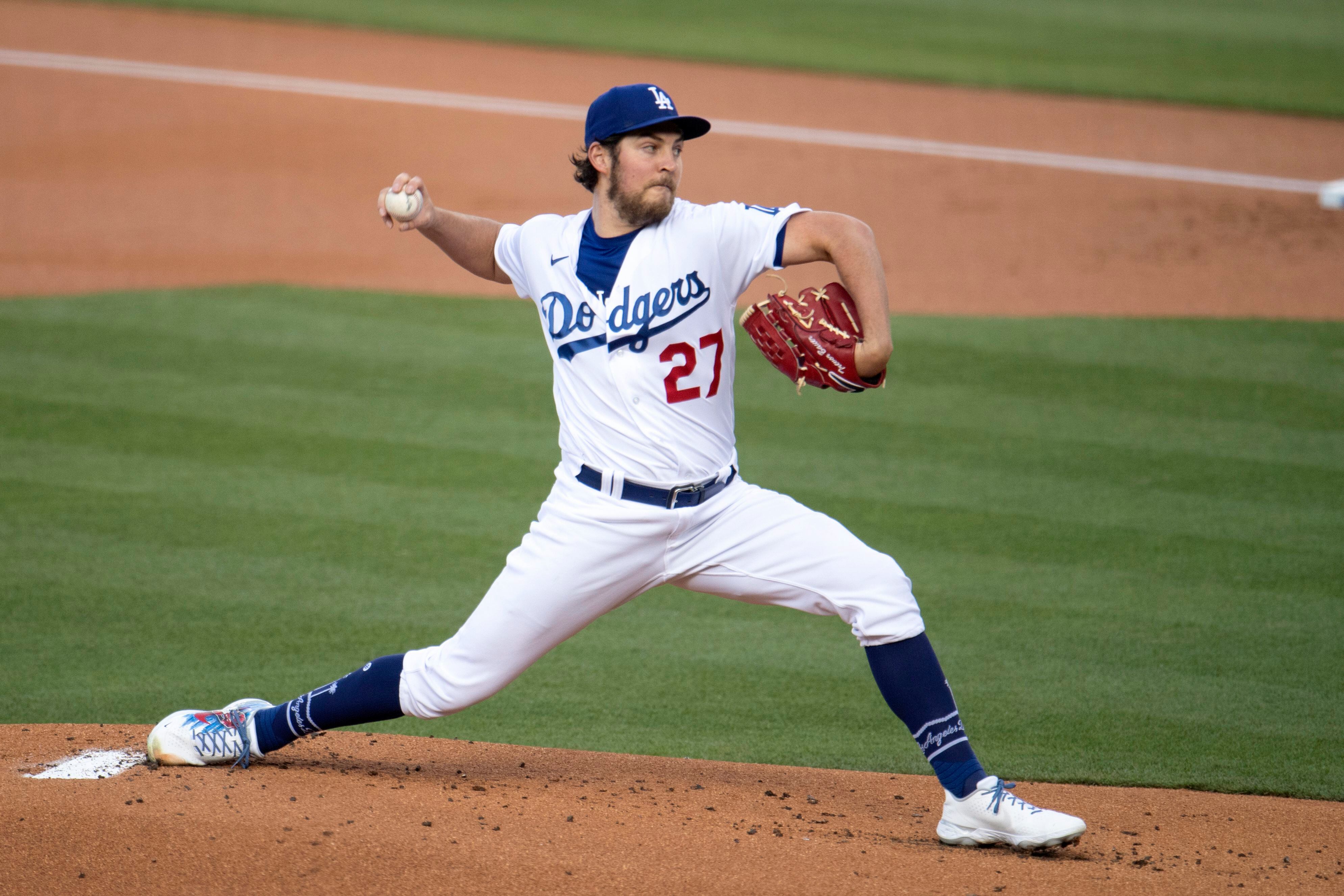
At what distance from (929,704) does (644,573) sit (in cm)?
79

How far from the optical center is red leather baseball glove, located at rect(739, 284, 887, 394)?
3379 mm

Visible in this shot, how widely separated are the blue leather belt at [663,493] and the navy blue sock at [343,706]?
717mm

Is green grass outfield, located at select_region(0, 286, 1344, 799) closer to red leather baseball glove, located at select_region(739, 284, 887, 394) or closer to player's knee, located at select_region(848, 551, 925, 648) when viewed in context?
player's knee, located at select_region(848, 551, 925, 648)

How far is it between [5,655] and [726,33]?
14986 millimetres

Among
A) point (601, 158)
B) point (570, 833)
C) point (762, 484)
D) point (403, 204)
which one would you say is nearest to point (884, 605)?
point (570, 833)

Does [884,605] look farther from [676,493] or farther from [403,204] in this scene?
[403,204]

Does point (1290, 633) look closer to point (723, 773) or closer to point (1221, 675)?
point (1221, 675)

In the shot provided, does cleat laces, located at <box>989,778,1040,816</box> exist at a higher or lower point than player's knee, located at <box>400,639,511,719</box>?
lower

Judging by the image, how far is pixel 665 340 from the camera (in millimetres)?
3514

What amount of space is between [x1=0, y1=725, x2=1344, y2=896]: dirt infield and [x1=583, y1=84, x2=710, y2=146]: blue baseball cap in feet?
5.68

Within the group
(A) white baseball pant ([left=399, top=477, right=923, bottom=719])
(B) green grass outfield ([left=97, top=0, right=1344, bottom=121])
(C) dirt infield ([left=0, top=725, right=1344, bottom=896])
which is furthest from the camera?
(B) green grass outfield ([left=97, top=0, right=1344, bottom=121])

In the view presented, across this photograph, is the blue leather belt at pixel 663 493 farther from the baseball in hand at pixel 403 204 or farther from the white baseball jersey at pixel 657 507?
the baseball in hand at pixel 403 204

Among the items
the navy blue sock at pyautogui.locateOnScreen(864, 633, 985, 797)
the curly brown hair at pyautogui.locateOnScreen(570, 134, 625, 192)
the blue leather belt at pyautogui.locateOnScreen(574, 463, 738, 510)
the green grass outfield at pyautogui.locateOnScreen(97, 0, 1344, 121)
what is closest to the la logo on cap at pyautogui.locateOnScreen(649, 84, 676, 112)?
the curly brown hair at pyautogui.locateOnScreen(570, 134, 625, 192)

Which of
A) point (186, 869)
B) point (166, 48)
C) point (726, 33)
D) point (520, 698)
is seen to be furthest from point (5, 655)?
point (726, 33)
